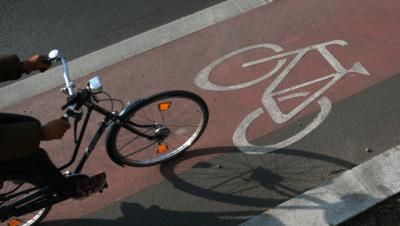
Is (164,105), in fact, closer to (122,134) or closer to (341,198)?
(122,134)

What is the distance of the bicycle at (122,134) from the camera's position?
156 inches

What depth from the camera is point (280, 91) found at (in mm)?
5777

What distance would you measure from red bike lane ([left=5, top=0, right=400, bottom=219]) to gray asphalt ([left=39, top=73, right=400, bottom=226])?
14 cm

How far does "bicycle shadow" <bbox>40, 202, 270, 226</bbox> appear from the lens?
480cm

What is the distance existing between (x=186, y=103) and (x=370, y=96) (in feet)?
7.15

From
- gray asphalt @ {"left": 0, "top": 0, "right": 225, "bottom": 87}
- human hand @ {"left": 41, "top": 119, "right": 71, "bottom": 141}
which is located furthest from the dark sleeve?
gray asphalt @ {"left": 0, "top": 0, "right": 225, "bottom": 87}

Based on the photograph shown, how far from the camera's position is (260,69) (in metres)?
6.05

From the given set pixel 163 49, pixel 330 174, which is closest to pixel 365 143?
pixel 330 174

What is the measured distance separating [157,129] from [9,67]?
1.51 metres

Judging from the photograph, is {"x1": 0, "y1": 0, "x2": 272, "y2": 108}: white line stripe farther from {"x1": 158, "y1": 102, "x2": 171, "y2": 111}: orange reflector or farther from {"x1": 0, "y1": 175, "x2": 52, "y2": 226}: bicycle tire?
{"x1": 158, "y1": 102, "x2": 171, "y2": 111}: orange reflector

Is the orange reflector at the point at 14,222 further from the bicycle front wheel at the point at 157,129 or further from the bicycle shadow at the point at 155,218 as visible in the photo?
the bicycle front wheel at the point at 157,129

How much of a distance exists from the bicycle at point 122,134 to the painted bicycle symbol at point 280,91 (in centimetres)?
63

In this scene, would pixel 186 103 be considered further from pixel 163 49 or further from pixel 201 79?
pixel 163 49

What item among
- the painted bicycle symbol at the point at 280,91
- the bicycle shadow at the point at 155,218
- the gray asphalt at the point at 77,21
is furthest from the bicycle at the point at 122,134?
the gray asphalt at the point at 77,21
